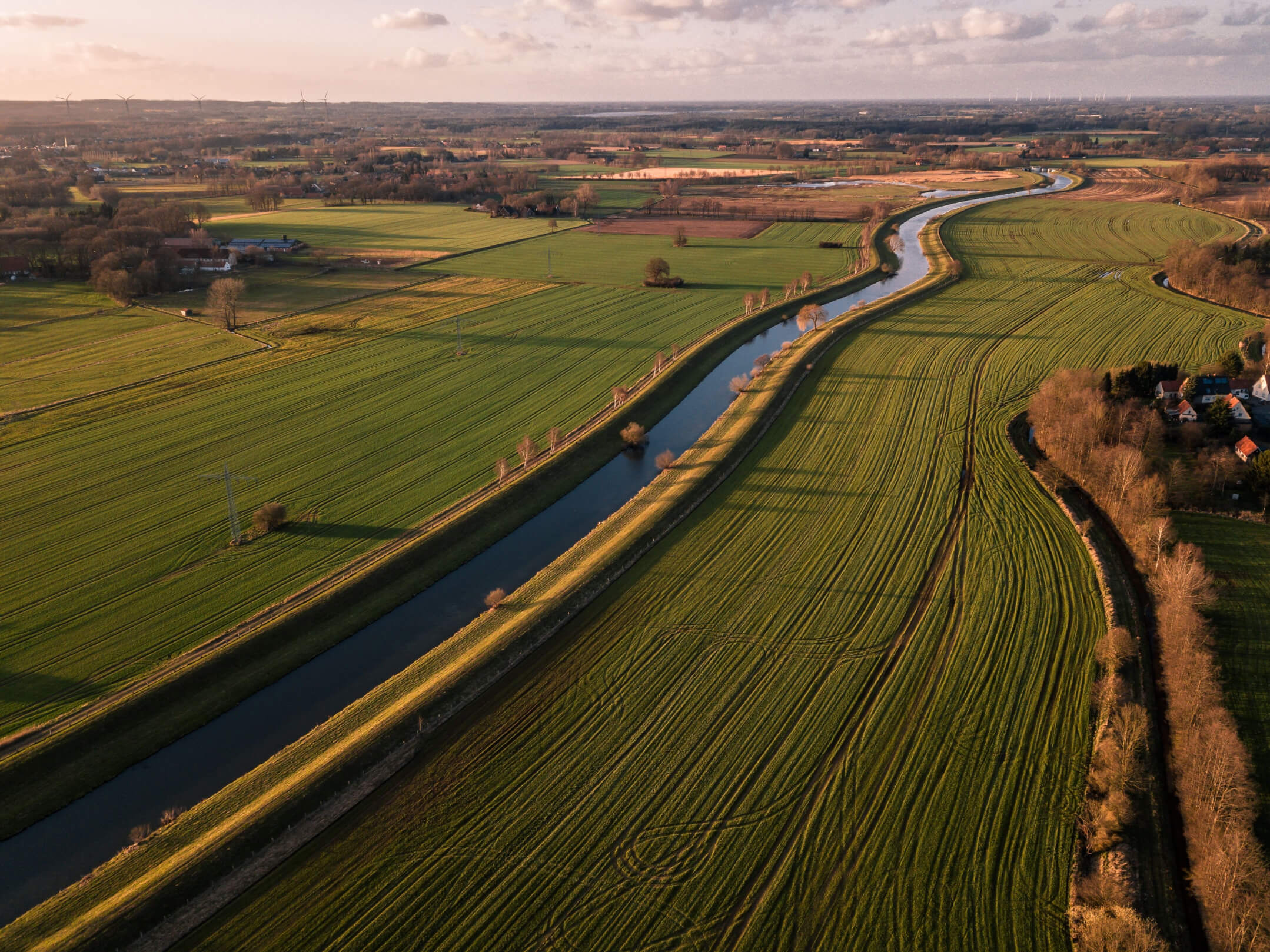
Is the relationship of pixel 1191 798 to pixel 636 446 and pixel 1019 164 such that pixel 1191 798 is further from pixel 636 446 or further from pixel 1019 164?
pixel 1019 164

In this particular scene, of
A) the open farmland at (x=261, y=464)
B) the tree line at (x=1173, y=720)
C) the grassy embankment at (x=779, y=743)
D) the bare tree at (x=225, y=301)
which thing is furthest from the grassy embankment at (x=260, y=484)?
the tree line at (x=1173, y=720)

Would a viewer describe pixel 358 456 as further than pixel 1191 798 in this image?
Yes

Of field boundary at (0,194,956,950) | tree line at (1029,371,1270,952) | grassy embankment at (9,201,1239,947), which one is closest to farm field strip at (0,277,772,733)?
field boundary at (0,194,956,950)

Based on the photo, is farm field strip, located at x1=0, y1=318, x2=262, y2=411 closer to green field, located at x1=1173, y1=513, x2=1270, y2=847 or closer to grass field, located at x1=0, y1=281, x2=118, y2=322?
grass field, located at x1=0, y1=281, x2=118, y2=322

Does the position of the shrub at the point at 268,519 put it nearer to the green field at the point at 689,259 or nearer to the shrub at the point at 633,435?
the shrub at the point at 633,435

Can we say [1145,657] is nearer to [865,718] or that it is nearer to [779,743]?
[865,718]

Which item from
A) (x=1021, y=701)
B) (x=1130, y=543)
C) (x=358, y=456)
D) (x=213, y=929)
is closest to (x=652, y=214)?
(x=358, y=456)

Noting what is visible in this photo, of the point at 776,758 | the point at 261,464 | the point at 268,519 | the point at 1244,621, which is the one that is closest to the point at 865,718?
the point at 776,758
